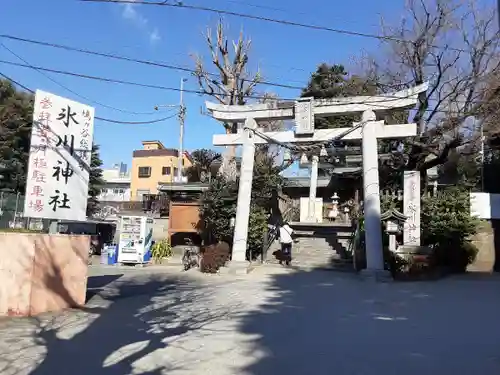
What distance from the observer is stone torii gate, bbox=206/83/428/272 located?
15742 millimetres

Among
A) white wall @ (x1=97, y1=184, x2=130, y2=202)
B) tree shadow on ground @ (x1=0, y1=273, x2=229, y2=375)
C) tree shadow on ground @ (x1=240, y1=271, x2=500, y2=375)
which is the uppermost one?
white wall @ (x1=97, y1=184, x2=130, y2=202)

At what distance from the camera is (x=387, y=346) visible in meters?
6.61

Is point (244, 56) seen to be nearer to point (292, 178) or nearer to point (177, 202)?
point (292, 178)

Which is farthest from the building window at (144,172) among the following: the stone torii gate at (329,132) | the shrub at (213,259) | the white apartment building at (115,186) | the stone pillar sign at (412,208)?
the stone pillar sign at (412,208)

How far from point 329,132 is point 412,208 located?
411 centimetres

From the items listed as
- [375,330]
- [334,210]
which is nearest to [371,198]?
[375,330]

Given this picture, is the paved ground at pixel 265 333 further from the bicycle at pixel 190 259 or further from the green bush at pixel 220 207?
the green bush at pixel 220 207

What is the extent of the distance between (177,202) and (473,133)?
14221 millimetres

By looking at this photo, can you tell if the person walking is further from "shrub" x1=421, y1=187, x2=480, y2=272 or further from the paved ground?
the paved ground

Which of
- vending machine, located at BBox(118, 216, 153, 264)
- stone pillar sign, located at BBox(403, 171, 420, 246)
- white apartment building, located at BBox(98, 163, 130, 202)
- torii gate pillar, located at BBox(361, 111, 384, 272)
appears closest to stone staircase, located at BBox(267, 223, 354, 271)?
torii gate pillar, located at BBox(361, 111, 384, 272)

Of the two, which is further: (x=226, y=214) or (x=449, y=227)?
(x=226, y=214)

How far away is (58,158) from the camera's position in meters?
9.99

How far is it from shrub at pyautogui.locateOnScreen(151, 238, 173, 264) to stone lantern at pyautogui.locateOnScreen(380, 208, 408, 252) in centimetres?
1066

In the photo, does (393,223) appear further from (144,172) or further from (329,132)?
(144,172)
